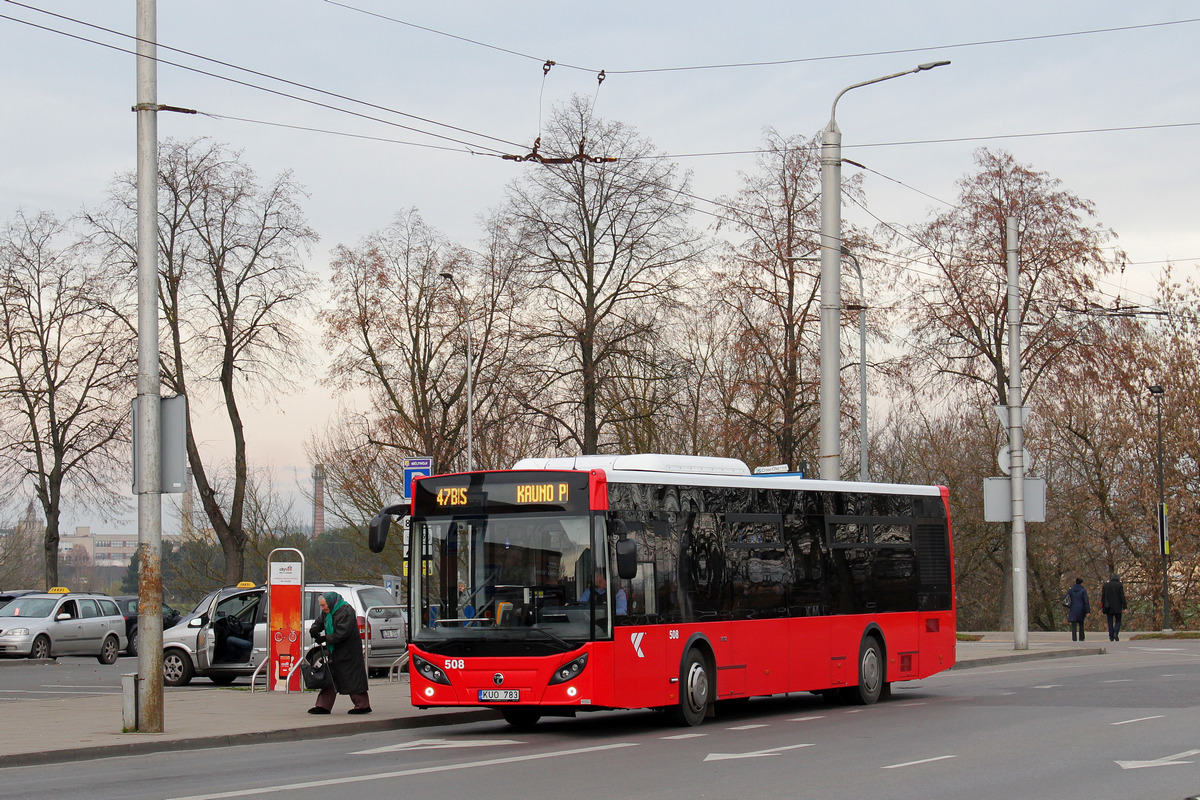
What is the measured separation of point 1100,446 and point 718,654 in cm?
4129

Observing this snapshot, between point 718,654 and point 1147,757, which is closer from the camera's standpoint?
point 1147,757

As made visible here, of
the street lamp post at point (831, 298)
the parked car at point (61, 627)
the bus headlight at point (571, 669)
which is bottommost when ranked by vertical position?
the parked car at point (61, 627)

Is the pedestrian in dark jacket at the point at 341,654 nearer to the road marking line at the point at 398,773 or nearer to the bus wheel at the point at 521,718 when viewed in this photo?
the bus wheel at the point at 521,718

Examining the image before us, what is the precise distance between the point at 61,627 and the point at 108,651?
1334 millimetres

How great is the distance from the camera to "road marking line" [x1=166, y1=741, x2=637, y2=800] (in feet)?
34.0

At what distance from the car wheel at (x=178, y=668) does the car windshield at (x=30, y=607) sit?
41.3 feet

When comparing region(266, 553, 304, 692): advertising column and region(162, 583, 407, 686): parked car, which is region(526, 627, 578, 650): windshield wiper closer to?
region(266, 553, 304, 692): advertising column

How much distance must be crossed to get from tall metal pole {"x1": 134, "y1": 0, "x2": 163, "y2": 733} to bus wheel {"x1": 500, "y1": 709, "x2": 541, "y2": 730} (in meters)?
3.96

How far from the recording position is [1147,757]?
41.2ft

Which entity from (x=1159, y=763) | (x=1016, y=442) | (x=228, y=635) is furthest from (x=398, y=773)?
(x=1016, y=442)

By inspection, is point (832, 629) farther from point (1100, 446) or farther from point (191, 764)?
point (1100, 446)

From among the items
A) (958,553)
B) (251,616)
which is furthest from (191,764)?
(958,553)

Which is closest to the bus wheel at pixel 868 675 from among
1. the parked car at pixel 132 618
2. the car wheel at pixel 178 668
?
the car wheel at pixel 178 668

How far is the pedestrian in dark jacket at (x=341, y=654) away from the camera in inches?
669
